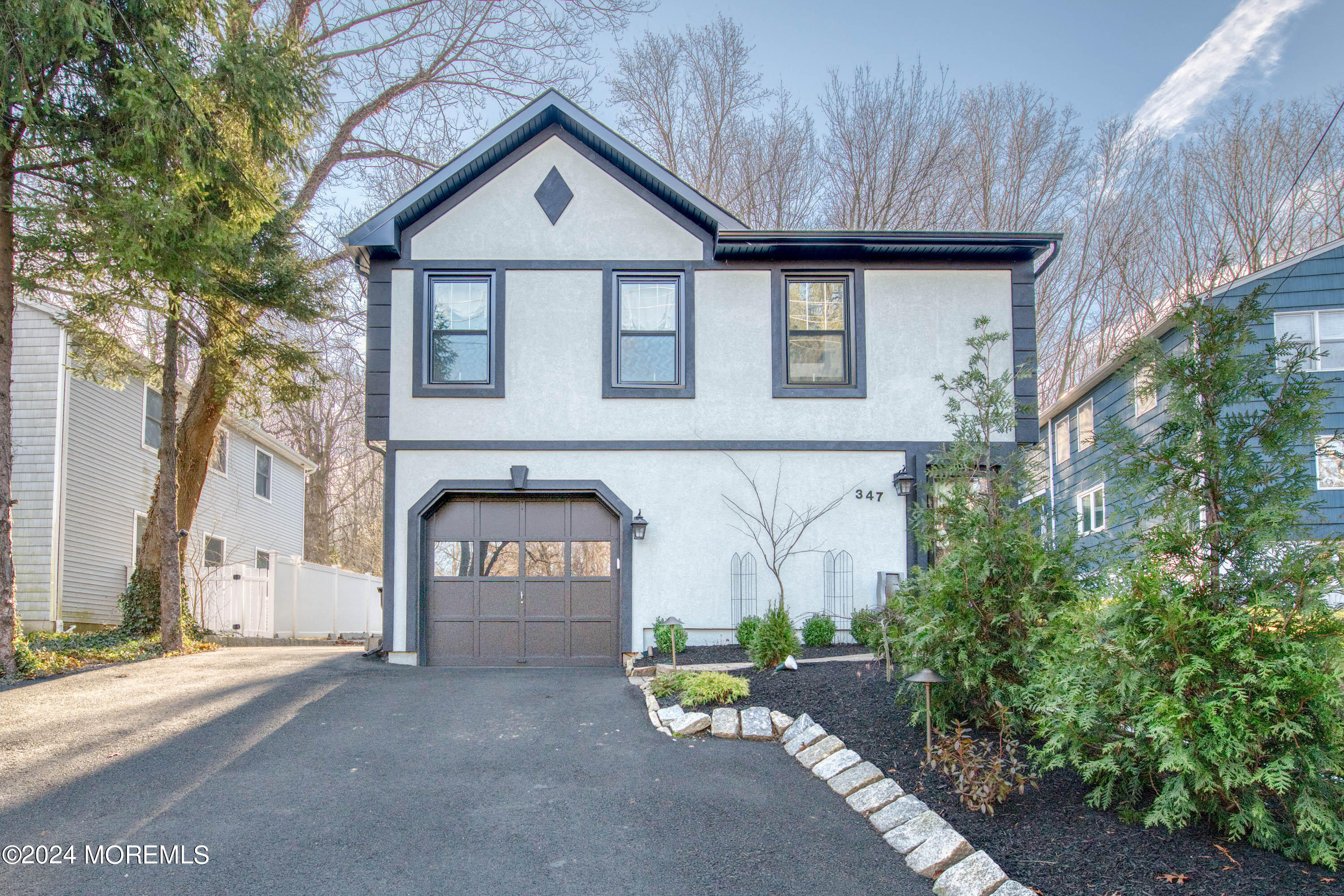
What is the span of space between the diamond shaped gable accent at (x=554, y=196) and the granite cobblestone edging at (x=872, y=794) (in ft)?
20.5

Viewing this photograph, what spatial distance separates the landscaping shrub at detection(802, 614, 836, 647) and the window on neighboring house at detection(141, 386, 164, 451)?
1326cm

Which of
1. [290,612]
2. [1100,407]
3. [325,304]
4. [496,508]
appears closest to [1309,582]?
[496,508]

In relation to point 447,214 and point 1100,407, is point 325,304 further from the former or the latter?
point 1100,407

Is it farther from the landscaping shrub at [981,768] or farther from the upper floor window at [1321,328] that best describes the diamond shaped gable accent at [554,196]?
the upper floor window at [1321,328]

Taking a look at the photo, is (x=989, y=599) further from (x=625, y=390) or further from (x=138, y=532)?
(x=138, y=532)

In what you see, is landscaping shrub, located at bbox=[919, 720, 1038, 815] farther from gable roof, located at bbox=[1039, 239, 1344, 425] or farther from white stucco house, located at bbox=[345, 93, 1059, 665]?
gable roof, located at bbox=[1039, 239, 1344, 425]

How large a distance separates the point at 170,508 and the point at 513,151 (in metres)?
6.57

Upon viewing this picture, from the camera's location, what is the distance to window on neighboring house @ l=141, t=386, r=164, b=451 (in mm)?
16875

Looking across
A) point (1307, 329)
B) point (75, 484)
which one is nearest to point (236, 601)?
point (75, 484)

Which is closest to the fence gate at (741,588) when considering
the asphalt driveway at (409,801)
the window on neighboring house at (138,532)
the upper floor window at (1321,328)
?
the asphalt driveway at (409,801)

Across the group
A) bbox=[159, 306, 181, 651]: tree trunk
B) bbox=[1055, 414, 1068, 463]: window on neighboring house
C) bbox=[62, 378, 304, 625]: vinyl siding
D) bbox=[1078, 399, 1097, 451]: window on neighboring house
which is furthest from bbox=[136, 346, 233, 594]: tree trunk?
bbox=[1055, 414, 1068, 463]: window on neighboring house

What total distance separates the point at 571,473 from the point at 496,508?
1064 millimetres

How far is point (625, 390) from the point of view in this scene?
36.0 ft

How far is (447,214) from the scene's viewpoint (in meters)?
11.2
